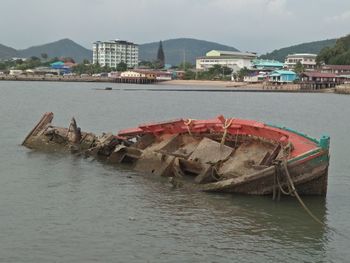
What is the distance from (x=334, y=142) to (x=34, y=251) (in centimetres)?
2641

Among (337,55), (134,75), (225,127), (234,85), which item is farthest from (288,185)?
(337,55)

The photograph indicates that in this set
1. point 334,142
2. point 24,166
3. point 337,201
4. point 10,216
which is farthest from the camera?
point 334,142

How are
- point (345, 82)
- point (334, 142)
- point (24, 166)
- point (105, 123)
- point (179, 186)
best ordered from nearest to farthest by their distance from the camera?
point (179, 186) → point (24, 166) → point (334, 142) → point (105, 123) → point (345, 82)

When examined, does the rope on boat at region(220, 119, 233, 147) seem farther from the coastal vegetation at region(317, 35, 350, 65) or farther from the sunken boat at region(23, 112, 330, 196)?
the coastal vegetation at region(317, 35, 350, 65)

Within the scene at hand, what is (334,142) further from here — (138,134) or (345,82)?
(345,82)

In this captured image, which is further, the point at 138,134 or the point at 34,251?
the point at 138,134

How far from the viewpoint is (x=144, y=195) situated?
18.1m

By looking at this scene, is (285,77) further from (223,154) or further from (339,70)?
Answer: (223,154)

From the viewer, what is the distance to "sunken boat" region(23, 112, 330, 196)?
1692 centimetres

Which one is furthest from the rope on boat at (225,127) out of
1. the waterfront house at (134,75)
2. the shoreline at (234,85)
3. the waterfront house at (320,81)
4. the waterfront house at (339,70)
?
the waterfront house at (134,75)

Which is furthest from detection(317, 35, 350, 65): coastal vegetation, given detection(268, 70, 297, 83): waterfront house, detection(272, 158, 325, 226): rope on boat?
detection(272, 158, 325, 226): rope on boat

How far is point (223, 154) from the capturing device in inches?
774

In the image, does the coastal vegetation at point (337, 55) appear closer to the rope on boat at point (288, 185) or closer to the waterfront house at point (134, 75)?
the waterfront house at point (134, 75)

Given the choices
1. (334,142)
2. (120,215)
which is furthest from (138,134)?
(334,142)
